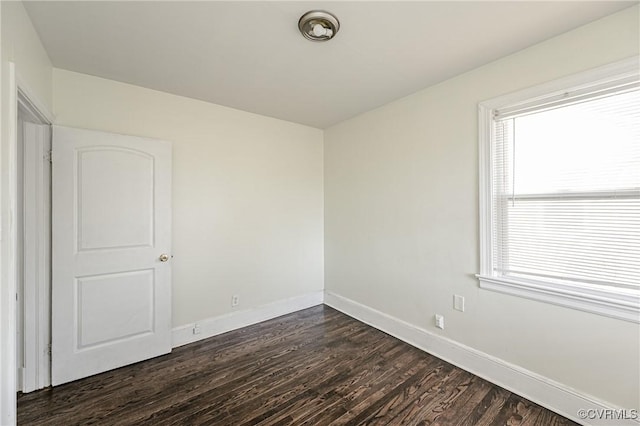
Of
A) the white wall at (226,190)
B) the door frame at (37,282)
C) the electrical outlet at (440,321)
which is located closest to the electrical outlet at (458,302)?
the electrical outlet at (440,321)

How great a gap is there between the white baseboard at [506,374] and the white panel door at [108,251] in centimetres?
238

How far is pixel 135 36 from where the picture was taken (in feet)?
6.13

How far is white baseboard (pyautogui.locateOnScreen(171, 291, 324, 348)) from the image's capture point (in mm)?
2811

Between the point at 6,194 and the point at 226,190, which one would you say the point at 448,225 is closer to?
the point at 226,190

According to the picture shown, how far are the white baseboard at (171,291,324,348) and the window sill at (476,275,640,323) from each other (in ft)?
7.65

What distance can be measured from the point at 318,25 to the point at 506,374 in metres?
2.88

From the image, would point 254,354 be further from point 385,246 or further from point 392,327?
point 385,246

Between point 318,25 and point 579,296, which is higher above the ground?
point 318,25

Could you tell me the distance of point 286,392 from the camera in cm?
209

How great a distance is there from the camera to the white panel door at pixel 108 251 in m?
2.19

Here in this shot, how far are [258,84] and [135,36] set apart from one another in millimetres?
978

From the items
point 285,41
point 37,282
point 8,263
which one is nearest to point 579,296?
point 285,41

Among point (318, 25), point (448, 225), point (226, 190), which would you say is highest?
point (318, 25)

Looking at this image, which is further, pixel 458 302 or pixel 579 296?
pixel 458 302
